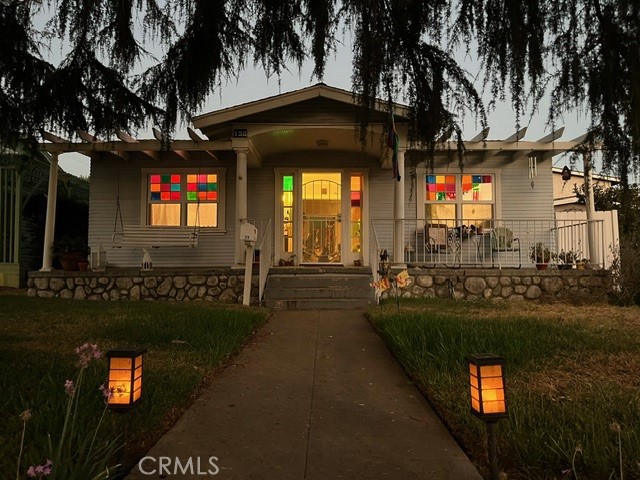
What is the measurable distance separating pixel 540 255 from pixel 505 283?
5.33 feet

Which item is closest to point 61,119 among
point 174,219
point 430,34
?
point 430,34

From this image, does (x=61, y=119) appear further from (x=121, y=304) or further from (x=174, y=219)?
(x=174, y=219)

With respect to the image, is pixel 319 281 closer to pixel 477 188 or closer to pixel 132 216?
pixel 477 188

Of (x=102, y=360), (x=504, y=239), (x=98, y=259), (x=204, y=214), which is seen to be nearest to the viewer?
(x=102, y=360)

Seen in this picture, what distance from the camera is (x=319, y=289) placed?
843cm

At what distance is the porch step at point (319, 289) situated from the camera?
8156 mm

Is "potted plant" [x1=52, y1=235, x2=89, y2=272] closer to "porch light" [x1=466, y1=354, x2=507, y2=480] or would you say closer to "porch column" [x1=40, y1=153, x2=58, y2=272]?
"porch column" [x1=40, y1=153, x2=58, y2=272]

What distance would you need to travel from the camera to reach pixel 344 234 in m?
10.9

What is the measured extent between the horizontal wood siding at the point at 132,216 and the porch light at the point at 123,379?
8.53 metres

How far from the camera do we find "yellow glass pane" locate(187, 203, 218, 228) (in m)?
11.0

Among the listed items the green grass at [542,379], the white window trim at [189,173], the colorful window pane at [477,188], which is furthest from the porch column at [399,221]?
the white window trim at [189,173]

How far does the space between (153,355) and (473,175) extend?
868cm

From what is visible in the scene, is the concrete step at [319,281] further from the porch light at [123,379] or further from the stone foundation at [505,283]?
the porch light at [123,379]

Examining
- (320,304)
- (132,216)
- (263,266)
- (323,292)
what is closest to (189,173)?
(132,216)
